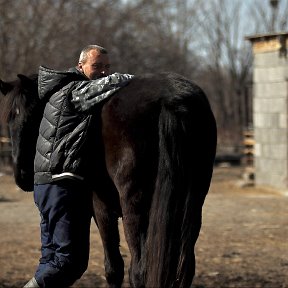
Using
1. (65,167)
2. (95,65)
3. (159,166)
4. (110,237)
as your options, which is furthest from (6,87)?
(159,166)

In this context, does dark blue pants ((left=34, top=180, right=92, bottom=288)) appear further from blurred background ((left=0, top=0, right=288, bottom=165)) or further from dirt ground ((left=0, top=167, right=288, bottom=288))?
blurred background ((left=0, top=0, right=288, bottom=165))

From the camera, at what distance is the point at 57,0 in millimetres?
23297

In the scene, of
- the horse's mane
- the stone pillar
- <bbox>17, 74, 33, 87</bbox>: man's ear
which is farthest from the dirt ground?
<bbox>17, 74, 33, 87</bbox>: man's ear

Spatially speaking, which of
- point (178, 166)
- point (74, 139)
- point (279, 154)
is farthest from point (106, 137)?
point (279, 154)

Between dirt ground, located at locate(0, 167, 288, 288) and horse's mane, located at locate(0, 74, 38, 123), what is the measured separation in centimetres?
211

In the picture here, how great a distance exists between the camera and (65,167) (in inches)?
168

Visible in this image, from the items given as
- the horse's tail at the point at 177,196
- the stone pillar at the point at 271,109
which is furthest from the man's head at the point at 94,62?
the stone pillar at the point at 271,109

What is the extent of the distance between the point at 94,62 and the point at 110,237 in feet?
3.60

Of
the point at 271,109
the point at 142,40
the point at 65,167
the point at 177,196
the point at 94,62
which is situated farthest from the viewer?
the point at 142,40

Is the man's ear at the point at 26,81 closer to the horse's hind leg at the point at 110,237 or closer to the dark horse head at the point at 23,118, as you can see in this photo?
the dark horse head at the point at 23,118

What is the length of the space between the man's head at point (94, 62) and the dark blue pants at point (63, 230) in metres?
0.68

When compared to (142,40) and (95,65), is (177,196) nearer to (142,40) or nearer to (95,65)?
(95,65)

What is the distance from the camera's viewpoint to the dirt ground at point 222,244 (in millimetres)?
6707

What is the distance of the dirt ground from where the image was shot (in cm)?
671
